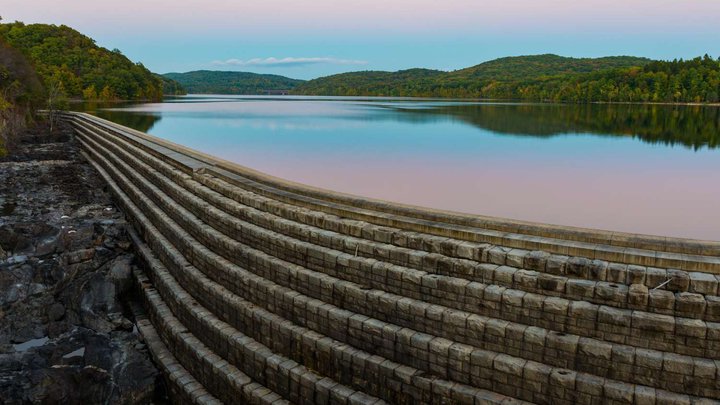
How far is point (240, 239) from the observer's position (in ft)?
36.6

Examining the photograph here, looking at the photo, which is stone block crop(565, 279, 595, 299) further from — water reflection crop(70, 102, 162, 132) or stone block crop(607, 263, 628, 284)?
water reflection crop(70, 102, 162, 132)

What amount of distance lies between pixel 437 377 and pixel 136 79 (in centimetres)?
11342

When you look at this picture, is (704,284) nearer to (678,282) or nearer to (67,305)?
(678,282)

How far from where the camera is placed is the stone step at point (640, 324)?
18.9 feet

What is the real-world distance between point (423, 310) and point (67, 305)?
10.7 meters

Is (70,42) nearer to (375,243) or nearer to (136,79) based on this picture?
(136,79)

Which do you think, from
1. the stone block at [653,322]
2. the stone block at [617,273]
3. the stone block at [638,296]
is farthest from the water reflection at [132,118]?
the stone block at [653,322]

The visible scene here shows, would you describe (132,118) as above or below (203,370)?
above

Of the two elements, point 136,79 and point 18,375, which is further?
point 136,79

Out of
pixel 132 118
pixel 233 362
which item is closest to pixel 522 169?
pixel 233 362

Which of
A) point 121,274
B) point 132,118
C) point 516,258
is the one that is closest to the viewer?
point 516,258

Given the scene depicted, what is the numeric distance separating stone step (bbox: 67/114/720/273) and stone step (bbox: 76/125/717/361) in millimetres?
808

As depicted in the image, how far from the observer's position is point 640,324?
19.7ft

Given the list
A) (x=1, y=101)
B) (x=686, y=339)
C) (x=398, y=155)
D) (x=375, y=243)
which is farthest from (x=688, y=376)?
(x=1, y=101)
